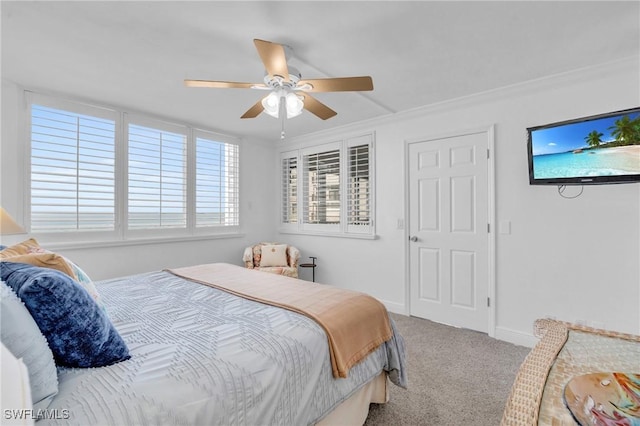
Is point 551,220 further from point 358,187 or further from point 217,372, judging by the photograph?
point 217,372

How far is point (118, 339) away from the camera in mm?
1146

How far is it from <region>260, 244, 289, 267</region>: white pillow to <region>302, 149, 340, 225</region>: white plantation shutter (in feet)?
2.27

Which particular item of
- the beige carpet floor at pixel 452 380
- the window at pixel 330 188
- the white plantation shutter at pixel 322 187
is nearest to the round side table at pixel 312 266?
the window at pixel 330 188

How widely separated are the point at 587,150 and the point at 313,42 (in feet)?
7.41

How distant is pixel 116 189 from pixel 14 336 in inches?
116

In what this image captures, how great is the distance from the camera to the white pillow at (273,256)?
421 cm

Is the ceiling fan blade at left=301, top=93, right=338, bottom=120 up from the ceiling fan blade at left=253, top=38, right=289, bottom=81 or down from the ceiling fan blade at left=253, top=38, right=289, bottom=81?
down

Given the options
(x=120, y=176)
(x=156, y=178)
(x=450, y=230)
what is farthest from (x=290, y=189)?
(x=450, y=230)

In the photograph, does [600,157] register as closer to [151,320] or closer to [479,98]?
[479,98]

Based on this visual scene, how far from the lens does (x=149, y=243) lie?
3.56 meters

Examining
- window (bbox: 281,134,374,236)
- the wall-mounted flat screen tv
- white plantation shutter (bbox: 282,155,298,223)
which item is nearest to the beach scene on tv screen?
the wall-mounted flat screen tv

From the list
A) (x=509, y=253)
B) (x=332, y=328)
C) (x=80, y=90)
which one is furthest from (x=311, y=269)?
(x=80, y=90)

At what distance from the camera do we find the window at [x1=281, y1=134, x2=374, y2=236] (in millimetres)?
4051

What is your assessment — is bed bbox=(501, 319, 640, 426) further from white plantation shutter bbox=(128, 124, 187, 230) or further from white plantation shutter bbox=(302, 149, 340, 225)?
white plantation shutter bbox=(128, 124, 187, 230)
